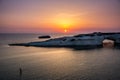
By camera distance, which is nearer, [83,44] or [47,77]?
[47,77]

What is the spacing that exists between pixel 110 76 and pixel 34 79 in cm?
1084

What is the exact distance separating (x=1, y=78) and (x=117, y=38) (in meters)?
79.7

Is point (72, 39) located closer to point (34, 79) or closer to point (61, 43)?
point (61, 43)

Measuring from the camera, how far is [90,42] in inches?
3361

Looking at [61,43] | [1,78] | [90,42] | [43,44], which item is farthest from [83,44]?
[1,78]

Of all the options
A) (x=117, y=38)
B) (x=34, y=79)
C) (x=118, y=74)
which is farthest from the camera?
(x=117, y=38)

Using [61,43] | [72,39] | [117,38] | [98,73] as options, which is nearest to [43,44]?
[61,43]

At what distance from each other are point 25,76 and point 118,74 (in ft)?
45.6

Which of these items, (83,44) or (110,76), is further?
(83,44)

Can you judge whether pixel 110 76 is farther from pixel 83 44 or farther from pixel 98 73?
pixel 83 44

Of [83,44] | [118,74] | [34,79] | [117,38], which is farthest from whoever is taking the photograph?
[117,38]

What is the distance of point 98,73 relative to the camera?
28078 millimetres

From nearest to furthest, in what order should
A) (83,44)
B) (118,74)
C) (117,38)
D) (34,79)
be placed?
(34,79) < (118,74) < (83,44) < (117,38)

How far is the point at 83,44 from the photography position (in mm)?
82812
